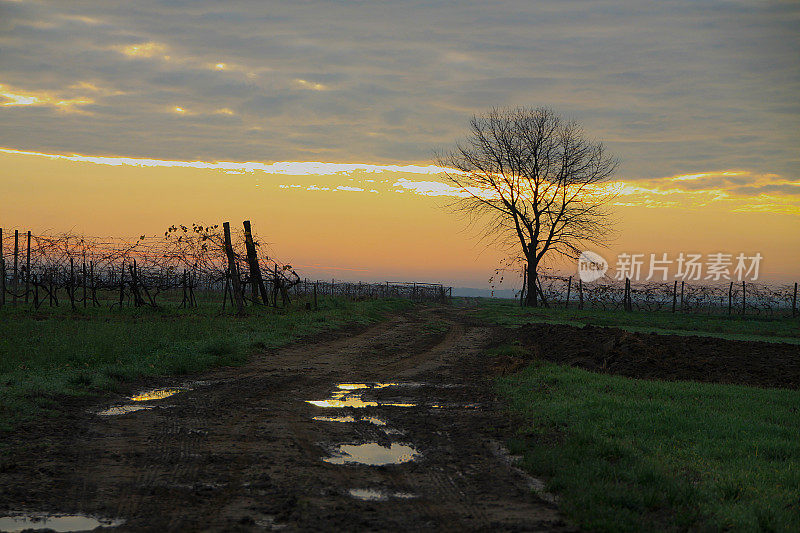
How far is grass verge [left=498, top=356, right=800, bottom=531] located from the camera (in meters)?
4.93

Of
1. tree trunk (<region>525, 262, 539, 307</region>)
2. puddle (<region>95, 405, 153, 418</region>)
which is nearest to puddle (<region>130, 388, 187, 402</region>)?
puddle (<region>95, 405, 153, 418</region>)

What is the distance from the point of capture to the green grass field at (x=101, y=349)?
9102 mm

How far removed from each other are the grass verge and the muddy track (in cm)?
45

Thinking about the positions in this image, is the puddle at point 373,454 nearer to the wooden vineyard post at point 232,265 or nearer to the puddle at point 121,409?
the puddle at point 121,409

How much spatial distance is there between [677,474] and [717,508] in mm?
878

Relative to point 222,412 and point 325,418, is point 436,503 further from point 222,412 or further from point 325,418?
point 222,412

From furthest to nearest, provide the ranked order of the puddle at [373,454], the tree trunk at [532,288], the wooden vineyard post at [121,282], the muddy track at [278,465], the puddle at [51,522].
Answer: the tree trunk at [532,288] < the wooden vineyard post at [121,282] < the puddle at [373,454] < the muddy track at [278,465] < the puddle at [51,522]

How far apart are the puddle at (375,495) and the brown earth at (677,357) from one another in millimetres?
9239

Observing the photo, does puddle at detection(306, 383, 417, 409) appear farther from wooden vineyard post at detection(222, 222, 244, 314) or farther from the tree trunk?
the tree trunk

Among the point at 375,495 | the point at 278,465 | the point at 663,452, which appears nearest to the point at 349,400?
the point at 278,465

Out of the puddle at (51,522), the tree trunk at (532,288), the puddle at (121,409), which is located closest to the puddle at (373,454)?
the puddle at (51,522)

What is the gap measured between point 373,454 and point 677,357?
10937mm

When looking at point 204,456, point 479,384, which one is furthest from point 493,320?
point 204,456

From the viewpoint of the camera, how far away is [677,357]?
15.0 metres
